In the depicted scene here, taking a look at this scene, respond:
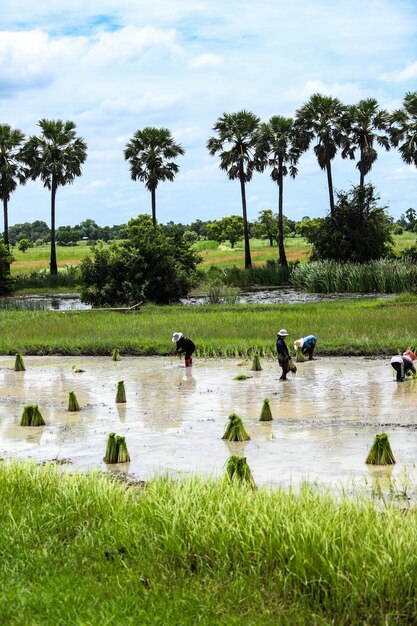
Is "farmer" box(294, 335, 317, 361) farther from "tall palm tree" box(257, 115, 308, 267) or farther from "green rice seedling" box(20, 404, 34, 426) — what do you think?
"tall palm tree" box(257, 115, 308, 267)

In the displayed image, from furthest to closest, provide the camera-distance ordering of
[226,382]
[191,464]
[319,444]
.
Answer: [226,382] < [319,444] < [191,464]

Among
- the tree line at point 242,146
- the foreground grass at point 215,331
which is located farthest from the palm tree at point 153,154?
the foreground grass at point 215,331

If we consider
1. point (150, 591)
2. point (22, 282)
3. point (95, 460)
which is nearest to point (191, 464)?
point (95, 460)

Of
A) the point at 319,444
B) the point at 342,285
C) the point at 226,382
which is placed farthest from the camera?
the point at 342,285

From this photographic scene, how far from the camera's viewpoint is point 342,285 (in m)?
54.7

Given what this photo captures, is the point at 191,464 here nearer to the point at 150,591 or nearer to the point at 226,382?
the point at 150,591

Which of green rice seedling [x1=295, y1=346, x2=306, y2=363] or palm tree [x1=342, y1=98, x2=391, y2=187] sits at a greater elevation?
palm tree [x1=342, y1=98, x2=391, y2=187]

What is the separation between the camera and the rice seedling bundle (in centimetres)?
1566

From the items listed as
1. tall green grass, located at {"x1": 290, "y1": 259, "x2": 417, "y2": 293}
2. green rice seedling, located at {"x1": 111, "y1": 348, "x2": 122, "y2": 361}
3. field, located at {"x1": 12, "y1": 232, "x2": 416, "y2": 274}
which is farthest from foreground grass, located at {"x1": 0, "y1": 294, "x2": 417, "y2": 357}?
field, located at {"x1": 12, "y1": 232, "x2": 416, "y2": 274}

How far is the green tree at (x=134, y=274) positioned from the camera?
4594 centimetres

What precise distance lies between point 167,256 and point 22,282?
26336mm

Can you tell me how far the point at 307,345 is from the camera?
23.0 metres

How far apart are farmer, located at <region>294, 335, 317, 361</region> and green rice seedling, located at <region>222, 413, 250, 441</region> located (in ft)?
30.2

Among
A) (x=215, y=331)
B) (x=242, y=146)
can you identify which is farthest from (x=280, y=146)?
(x=215, y=331)
